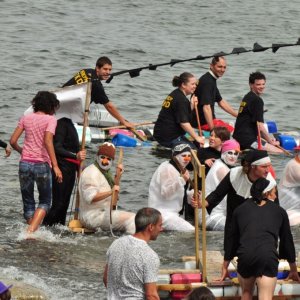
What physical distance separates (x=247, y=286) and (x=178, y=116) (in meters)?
7.22

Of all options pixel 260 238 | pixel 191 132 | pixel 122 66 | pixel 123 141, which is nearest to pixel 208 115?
pixel 191 132

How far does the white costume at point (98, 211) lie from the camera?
1385 centimetres

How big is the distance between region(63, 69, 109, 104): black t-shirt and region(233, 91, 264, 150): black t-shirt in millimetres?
2813

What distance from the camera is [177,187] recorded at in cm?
1433

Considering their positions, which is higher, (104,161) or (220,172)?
(104,161)

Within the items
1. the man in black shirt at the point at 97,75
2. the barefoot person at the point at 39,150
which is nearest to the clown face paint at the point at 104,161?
the barefoot person at the point at 39,150

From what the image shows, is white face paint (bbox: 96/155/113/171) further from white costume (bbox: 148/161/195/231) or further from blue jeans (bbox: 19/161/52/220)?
white costume (bbox: 148/161/195/231)

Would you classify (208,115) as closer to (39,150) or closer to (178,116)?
(178,116)

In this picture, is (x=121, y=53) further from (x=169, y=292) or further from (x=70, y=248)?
(x=169, y=292)

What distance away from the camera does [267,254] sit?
10016 millimetres

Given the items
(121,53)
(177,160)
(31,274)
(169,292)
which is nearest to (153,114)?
(121,53)

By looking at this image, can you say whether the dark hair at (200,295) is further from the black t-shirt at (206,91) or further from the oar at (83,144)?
the black t-shirt at (206,91)

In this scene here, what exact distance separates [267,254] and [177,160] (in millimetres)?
4469

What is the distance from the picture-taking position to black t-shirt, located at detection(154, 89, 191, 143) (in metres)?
17.1
